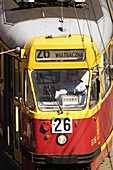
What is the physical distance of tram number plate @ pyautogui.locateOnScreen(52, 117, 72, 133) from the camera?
35.7 feet

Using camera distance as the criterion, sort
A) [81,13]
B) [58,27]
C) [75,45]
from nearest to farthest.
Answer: [75,45] < [58,27] < [81,13]

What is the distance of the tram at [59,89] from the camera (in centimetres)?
1096

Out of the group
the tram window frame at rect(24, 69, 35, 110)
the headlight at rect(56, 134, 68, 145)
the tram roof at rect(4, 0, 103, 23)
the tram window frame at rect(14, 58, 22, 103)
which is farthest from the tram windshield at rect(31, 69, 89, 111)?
the tram roof at rect(4, 0, 103, 23)

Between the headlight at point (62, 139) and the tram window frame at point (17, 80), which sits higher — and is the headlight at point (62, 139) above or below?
below

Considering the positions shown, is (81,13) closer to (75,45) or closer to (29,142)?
(75,45)

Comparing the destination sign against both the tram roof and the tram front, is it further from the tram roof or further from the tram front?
the tram roof

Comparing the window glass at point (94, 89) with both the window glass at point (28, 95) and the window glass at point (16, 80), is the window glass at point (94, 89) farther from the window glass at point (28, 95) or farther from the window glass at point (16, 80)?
the window glass at point (16, 80)

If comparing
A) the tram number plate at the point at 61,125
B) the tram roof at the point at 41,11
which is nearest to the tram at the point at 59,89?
the tram number plate at the point at 61,125

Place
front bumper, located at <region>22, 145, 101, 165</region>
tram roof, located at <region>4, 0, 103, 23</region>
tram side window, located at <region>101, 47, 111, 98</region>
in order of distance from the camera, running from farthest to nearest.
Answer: tram roof, located at <region>4, 0, 103, 23</region> < tram side window, located at <region>101, 47, 111, 98</region> < front bumper, located at <region>22, 145, 101, 165</region>

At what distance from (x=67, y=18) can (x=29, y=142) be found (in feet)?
9.39

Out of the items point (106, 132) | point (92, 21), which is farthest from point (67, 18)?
point (106, 132)

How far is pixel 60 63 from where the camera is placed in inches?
432

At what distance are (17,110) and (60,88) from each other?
1.42m

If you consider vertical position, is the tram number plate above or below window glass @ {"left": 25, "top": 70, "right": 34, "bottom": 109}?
below
